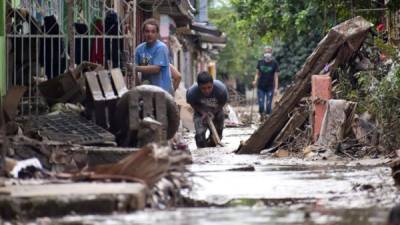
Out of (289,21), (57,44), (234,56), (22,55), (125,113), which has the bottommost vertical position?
(234,56)

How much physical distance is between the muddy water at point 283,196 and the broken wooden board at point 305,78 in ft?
7.79

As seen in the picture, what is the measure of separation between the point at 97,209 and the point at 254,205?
1.38 metres

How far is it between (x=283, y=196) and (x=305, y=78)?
23.3ft

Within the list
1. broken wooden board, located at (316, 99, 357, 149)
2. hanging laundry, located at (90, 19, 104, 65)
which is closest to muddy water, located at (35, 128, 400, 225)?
broken wooden board, located at (316, 99, 357, 149)

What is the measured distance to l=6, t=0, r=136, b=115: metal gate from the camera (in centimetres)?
1302

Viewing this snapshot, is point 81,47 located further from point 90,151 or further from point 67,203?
point 67,203

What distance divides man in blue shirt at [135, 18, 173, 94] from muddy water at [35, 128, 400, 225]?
1.75 metres

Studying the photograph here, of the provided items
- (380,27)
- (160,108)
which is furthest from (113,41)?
(380,27)

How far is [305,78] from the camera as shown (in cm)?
1581

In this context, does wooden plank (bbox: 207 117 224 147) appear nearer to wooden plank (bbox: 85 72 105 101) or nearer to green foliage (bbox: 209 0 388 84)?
green foliage (bbox: 209 0 388 84)

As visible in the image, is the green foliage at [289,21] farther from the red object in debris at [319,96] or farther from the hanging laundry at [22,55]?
the hanging laundry at [22,55]

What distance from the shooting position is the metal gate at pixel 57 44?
1302 centimetres

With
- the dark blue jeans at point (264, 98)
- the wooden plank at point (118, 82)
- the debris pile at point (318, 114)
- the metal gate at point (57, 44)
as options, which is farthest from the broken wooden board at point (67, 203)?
the dark blue jeans at point (264, 98)

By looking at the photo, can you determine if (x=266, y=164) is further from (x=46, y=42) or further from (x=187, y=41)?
(x=187, y=41)
